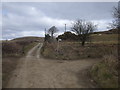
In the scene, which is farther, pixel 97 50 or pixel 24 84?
pixel 97 50

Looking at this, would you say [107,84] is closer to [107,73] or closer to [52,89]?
[107,73]

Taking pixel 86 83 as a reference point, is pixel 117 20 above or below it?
above

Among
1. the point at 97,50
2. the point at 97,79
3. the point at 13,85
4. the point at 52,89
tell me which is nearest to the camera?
the point at 52,89

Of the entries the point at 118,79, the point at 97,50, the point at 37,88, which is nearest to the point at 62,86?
the point at 37,88

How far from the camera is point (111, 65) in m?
11.5

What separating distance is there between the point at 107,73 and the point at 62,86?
131 inches

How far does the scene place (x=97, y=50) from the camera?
972 inches

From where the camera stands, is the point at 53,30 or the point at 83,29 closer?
the point at 83,29

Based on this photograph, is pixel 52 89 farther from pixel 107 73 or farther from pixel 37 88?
pixel 107 73

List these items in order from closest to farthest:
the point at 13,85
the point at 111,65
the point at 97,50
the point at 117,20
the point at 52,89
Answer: the point at 52,89 → the point at 13,85 → the point at 111,65 → the point at 117,20 → the point at 97,50

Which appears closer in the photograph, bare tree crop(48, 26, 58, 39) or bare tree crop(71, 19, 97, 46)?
bare tree crop(71, 19, 97, 46)

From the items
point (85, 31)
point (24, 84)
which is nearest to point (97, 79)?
point (24, 84)

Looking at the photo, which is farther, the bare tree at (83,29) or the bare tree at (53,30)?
the bare tree at (53,30)

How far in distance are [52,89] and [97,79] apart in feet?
10.2
